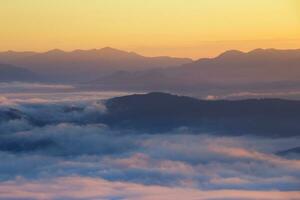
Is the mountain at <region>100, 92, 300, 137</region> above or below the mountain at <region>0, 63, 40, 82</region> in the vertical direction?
below

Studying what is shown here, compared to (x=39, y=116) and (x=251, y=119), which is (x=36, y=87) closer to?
(x=39, y=116)

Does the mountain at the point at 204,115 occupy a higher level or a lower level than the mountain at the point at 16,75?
lower

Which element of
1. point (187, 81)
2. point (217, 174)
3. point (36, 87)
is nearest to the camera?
point (217, 174)

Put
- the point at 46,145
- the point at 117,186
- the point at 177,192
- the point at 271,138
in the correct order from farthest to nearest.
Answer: the point at 46,145
the point at 271,138
the point at 117,186
the point at 177,192

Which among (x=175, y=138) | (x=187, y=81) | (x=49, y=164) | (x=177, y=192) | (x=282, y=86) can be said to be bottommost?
(x=177, y=192)

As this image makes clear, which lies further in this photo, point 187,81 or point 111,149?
point 187,81

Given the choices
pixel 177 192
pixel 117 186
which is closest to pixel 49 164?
pixel 117 186

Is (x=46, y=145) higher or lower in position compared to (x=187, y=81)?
lower
